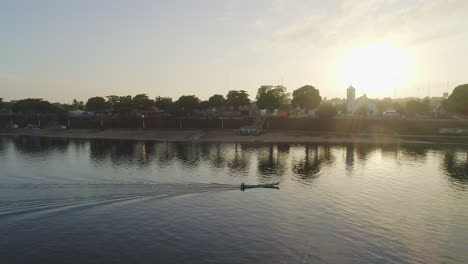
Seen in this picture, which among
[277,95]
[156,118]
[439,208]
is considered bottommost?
[439,208]

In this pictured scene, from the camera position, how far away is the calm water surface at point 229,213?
30516mm

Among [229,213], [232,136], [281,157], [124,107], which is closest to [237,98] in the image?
[232,136]

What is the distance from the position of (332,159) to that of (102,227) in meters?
70.4

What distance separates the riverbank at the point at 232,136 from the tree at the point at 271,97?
36.7 m

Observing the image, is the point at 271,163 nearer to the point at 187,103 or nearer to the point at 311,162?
the point at 311,162

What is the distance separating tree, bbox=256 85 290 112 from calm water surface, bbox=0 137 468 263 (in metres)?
102

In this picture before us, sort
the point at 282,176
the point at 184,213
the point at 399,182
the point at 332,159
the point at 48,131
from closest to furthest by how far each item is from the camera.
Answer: the point at 184,213 < the point at 399,182 < the point at 282,176 < the point at 332,159 < the point at 48,131

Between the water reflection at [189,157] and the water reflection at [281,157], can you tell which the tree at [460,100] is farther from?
the water reflection at [189,157]

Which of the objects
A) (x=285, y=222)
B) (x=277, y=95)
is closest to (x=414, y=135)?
(x=277, y=95)

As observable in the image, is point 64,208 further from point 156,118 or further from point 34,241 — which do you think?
point 156,118

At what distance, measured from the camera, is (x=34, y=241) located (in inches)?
1282

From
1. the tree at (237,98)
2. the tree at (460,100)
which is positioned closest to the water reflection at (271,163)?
the tree at (237,98)

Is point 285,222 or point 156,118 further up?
point 156,118

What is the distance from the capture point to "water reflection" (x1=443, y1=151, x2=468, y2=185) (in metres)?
64.4
